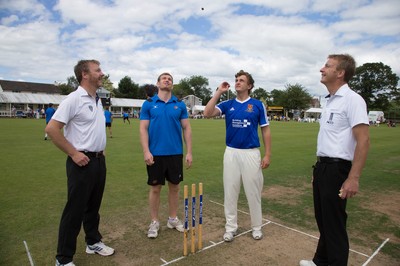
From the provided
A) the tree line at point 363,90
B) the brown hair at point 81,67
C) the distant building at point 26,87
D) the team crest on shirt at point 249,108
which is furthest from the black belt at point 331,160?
the distant building at point 26,87

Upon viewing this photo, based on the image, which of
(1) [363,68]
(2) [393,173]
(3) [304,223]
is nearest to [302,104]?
(1) [363,68]

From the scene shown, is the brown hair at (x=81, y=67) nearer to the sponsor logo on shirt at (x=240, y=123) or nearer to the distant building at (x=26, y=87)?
the sponsor logo on shirt at (x=240, y=123)

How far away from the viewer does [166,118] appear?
4.52m

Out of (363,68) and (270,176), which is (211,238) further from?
(363,68)

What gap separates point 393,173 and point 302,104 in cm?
8346

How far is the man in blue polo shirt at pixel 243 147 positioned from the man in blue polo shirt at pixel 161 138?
61 centimetres

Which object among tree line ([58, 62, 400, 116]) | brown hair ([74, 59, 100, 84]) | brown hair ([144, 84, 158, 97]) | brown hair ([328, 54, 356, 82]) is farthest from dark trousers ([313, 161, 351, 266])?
tree line ([58, 62, 400, 116])

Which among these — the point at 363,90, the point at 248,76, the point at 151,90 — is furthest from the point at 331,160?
the point at 363,90

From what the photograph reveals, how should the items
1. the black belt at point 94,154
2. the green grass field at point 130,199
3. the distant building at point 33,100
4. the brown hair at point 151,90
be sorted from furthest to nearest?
the distant building at point 33,100 < the brown hair at point 151,90 < the green grass field at point 130,199 < the black belt at point 94,154

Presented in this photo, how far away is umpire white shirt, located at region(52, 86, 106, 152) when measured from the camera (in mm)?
3428

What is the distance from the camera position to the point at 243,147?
14.6 ft

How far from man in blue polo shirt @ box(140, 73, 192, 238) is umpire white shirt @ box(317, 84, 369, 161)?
→ 7.30 ft

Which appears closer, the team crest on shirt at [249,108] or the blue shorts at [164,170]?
the team crest on shirt at [249,108]

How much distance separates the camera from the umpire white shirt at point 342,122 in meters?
3.01
